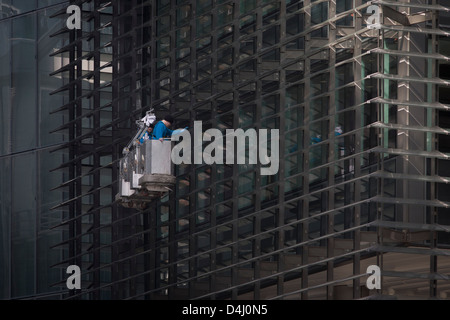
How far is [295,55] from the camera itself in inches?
1474

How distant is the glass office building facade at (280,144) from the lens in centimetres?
3466

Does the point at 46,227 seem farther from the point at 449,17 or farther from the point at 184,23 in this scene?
the point at 449,17

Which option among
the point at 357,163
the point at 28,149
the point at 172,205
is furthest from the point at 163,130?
the point at 28,149

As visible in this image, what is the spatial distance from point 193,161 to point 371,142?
487 centimetres

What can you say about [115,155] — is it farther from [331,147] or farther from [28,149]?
[331,147]

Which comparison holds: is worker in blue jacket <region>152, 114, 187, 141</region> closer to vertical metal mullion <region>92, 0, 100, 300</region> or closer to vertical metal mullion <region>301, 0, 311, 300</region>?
vertical metal mullion <region>301, 0, 311, 300</region>

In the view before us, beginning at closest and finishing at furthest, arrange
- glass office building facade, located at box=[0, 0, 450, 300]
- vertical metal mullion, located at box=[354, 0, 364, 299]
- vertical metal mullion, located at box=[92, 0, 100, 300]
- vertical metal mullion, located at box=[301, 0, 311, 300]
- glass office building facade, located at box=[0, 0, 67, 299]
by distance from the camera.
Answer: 1. vertical metal mullion, located at box=[354, 0, 364, 299]
2. glass office building facade, located at box=[0, 0, 450, 300]
3. vertical metal mullion, located at box=[301, 0, 311, 300]
4. vertical metal mullion, located at box=[92, 0, 100, 300]
5. glass office building facade, located at box=[0, 0, 67, 299]

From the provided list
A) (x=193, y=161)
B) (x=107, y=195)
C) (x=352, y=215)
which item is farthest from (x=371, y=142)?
(x=107, y=195)

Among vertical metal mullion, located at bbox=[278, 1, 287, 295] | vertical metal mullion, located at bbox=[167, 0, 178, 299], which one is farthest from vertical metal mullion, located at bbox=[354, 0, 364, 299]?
vertical metal mullion, located at bbox=[167, 0, 178, 299]

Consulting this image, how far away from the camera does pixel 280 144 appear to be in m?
36.1

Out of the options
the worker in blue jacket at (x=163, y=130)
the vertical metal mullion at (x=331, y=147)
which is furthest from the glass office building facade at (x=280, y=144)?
the worker in blue jacket at (x=163, y=130)

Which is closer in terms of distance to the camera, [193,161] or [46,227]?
[193,161]

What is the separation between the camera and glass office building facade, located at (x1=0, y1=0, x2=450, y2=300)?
3466cm

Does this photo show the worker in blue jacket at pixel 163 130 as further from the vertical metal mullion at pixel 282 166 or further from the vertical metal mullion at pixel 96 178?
the vertical metal mullion at pixel 96 178
